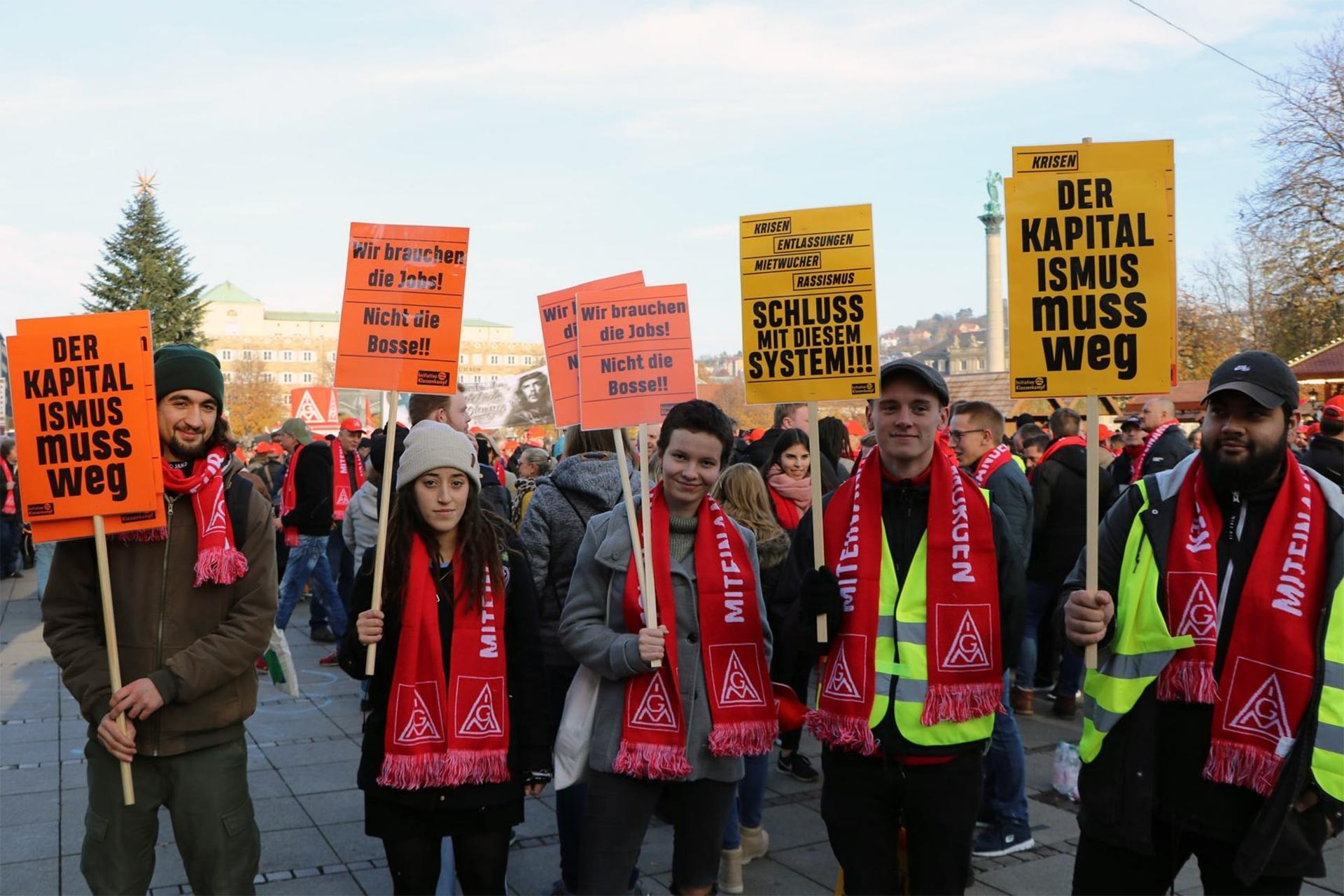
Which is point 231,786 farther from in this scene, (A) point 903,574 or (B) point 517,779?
(A) point 903,574

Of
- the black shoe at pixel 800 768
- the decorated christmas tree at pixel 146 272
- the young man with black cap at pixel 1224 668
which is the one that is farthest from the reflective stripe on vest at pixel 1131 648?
the decorated christmas tree at pixel 146 272

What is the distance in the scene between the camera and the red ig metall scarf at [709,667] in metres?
3.56

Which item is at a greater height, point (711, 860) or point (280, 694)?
point (711, 860)

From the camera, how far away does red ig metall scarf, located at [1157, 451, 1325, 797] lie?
293 centimetres

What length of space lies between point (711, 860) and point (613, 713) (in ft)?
1.78

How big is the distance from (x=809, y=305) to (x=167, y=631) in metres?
2.30

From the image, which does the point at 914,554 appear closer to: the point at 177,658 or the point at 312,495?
the point at 177,658

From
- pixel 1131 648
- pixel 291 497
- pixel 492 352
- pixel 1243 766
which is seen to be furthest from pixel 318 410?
pixel 492 352

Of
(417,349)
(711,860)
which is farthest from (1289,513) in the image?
(417,349)

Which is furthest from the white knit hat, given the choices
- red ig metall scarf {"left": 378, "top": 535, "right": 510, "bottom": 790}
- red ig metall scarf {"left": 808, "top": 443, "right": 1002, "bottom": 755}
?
red ig metall scarf {"left": 808, "top": 443, "right": 1002, "bottom": 755}

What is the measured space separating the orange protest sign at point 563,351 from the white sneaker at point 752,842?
6.79 ft

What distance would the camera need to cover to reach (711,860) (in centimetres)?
362

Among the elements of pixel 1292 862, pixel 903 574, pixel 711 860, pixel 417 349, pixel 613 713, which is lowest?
pixel 711 860

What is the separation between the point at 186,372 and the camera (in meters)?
3.71
